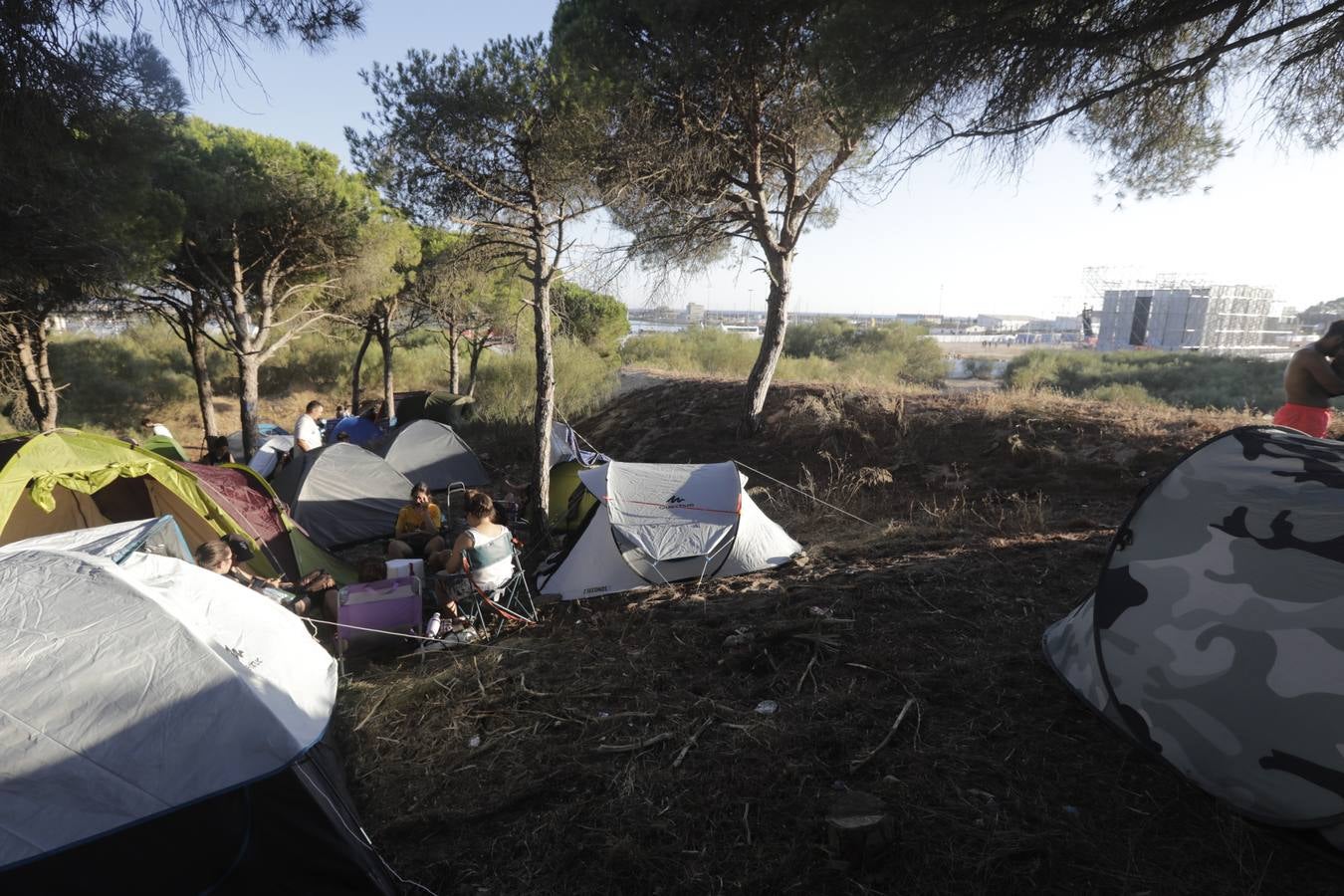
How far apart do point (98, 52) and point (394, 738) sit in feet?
15.4

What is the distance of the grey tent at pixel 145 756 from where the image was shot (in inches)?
91.3

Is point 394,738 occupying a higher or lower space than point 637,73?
lower

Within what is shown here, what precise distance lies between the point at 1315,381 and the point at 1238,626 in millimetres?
2806

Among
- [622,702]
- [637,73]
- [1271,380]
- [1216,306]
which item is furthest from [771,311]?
[1216,306]

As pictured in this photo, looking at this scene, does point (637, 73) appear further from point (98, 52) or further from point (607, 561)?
point (607, 561)

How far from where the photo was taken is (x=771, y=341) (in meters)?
10.4

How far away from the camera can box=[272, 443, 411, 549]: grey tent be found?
8.06 m

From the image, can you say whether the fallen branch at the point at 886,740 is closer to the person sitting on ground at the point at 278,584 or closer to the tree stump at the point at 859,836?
the tree stump at the point at 859,836

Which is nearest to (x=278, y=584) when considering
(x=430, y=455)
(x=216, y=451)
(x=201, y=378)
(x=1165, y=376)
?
(x=430, y=455)

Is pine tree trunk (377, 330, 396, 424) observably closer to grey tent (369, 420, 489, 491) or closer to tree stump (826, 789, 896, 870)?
grey tent (369, 420, 489, 491)

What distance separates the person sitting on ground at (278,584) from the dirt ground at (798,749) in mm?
852

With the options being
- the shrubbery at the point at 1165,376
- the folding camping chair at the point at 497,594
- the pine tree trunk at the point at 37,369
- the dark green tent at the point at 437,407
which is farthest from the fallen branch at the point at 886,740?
the dark green tent at the point at 437,407

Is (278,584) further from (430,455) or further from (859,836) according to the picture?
(430,455)

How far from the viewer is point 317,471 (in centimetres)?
810
